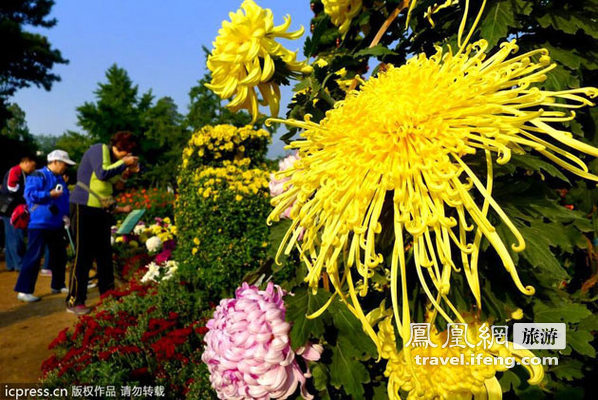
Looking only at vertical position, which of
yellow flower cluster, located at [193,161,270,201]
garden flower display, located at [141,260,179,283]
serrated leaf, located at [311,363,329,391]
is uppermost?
yellow flower cluster, located at [193,161,270,201]

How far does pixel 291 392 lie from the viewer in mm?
1146

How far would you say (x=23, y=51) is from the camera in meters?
17.9

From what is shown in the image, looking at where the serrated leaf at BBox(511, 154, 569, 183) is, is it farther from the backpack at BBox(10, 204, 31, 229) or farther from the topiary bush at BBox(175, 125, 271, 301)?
the backpack at BBox(10, 204, 31, 229)

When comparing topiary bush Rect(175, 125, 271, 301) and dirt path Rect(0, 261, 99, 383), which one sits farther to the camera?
topiary bush Rect(175, 125, 271, 301)

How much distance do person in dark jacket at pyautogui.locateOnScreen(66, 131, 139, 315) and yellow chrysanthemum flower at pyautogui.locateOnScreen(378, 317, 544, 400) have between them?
165 inches

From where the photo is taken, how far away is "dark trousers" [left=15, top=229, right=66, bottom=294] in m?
5.18

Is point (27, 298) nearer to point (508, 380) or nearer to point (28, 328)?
point (28, 328)

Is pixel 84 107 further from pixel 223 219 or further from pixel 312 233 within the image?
pixel 312 233

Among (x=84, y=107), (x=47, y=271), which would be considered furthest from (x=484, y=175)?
(x=84, y=107)

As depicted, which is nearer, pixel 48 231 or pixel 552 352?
pixel 552 352

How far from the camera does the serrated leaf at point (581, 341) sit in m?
0.98

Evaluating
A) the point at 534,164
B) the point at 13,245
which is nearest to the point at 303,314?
the point at 534,164

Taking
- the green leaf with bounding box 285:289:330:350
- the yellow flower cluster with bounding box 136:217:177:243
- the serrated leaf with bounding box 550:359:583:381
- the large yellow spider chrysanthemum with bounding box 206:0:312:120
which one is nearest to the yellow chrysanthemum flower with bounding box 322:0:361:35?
the large yellow spider chrysanthemum with bounding box 206:0:312:120

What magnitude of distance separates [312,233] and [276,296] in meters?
0.50
